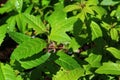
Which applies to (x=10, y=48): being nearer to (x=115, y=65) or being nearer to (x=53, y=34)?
(x=53, y=34)

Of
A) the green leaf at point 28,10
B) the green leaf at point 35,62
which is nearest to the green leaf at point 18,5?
the green leaf at point 28,10

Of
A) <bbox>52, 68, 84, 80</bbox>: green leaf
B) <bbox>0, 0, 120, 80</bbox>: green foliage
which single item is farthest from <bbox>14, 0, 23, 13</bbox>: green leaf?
<bbox>52, 68, 84, 80</bbox>: green leaf

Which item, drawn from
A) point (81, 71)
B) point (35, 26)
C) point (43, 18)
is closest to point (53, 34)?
point (35, 26)

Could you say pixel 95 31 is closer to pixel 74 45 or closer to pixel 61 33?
pixel 74 45

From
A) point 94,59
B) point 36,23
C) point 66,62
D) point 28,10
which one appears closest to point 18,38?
point 36,23

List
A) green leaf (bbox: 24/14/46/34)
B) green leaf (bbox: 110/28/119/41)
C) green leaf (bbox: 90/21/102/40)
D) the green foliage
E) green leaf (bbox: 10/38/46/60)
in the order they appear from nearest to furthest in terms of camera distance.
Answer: green leaf (bbox: 10/38/46/60) → the green foliage → green leaf (bbox: 24/14/46/34) → green leaf (bbox: 90/21/102/40) → green leaf (bbox: 110/28/119/41)

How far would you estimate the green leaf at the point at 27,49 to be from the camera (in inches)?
66.6

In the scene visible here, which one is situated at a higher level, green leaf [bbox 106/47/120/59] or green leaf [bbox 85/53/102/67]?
green leaf [bbox 106/47/120/59]

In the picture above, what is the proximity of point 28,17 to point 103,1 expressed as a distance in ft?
1.87

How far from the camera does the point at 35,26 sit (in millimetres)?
1981

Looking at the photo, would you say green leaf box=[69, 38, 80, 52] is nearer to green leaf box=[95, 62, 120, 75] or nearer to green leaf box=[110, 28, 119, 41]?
green leaf box=[110, 28, 119, 41]

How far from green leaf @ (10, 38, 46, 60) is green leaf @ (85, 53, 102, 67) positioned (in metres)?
0.47

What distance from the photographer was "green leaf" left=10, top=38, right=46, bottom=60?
1.69m

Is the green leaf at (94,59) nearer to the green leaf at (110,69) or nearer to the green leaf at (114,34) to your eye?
the green leaf at (114,34)
